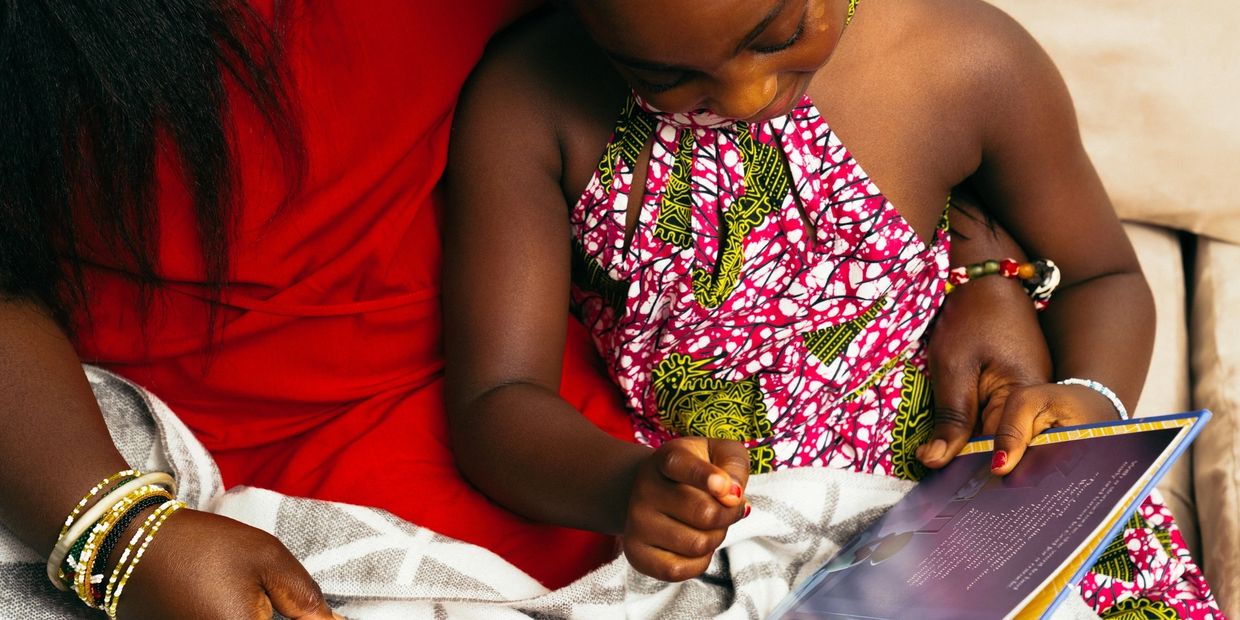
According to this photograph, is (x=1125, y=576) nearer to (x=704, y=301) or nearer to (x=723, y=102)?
(x=704, y=301)

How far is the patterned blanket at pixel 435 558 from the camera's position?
878 millimetres

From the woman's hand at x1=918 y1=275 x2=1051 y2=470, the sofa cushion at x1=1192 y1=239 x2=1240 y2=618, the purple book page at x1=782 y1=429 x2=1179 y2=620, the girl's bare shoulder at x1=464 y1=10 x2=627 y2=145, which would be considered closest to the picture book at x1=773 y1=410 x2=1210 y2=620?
the purple book page at x1=782 y1=429 x2=1179 y2=620

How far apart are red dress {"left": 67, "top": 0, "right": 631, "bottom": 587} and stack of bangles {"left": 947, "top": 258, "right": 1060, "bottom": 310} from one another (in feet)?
1.42

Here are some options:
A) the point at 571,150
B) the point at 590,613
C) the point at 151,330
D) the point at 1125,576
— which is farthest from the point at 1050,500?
the point at 151,330

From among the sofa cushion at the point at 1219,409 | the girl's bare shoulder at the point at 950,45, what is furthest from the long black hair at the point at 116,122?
the sofa cushion at the point at 1219,409

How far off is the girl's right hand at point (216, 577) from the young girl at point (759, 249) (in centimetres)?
20

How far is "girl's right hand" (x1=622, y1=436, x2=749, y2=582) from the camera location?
732mm

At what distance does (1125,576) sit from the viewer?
101 cm

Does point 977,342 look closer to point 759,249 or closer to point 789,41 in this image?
point 759,249

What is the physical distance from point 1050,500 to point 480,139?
1.79ft

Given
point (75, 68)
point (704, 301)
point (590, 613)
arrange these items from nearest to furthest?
point (75, 68), point (590, 613), point (704, 301)

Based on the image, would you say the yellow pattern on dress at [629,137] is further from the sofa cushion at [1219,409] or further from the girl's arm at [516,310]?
the sofa cushion at [1219,409]

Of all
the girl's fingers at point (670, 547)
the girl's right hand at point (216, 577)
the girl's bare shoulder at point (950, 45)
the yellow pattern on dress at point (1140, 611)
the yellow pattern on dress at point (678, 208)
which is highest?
the girl's bare shoulder at point (950, 45)

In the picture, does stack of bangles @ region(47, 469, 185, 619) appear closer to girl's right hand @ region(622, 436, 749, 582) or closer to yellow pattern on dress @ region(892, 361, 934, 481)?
girl's right hand @ region(622, 436, 749, 582)
